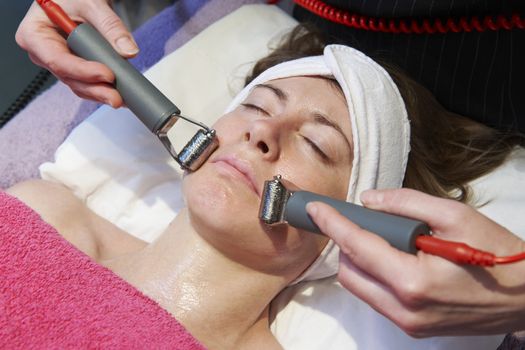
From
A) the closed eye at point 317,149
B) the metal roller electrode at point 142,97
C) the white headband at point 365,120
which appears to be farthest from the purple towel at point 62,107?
the closed eye at point 317,149

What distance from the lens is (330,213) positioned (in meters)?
0.98

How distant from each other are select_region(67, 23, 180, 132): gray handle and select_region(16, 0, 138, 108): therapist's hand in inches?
0.7

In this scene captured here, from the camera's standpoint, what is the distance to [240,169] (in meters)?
1.23

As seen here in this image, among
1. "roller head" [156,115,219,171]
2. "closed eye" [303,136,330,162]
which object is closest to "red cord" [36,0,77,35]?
"roller head" [156,115,219,171]

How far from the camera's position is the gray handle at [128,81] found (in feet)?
4.08

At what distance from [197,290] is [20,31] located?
0.71 meters

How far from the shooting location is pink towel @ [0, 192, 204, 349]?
1.16 meters

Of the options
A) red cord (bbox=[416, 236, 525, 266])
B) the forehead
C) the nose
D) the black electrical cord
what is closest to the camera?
red cord (bbox=[416, 236, 525, 266])

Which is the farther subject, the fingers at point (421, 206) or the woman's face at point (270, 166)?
the woman's face at point (270, 166)

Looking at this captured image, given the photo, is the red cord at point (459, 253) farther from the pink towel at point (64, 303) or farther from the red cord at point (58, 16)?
the red cord at point (58, 16)

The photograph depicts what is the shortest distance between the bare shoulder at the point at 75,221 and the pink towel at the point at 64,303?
0.17 meters

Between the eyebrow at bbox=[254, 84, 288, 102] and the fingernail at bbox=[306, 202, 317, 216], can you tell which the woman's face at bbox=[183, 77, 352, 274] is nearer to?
the eyebrow at bbox=[254, 84, 288, 102]

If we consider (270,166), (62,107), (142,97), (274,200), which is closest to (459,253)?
(274,200)

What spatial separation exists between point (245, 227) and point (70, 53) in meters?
0.56
